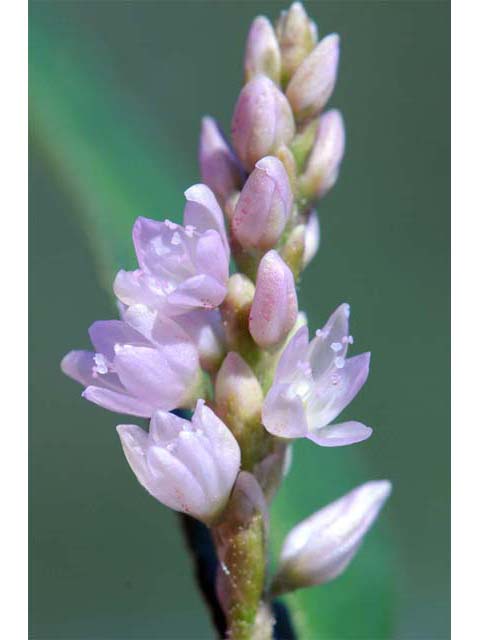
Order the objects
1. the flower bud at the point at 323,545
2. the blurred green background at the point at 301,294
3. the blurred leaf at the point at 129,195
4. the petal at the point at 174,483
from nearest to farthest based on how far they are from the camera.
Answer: the petal at the point at 174,483 < the flower bud at the point at 323,545 < the blurred leaf at the point at 129,195 < the blurred green background at the point at 301,294

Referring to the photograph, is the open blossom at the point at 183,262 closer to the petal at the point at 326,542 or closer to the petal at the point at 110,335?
the petal at the point at 110,335

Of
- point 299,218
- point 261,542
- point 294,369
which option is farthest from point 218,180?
point 261,542

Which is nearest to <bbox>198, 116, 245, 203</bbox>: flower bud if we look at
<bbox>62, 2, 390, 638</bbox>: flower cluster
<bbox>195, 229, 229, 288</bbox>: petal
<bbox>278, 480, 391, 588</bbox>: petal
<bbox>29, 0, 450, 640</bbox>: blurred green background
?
<bbox>62, 2, 390, 638</bbox>: flower cluster

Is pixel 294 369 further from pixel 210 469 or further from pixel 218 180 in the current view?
pixel 218 180

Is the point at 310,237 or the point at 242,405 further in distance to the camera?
the point at 310,237

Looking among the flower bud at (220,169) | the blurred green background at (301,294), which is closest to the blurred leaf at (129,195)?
the flower bud at (220,169)

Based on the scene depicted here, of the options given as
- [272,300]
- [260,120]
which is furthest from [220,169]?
[272,300]

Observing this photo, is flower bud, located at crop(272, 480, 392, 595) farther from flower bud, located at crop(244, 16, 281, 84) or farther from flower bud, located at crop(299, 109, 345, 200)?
flower bud, located at crop(244, 16, 281, 84)

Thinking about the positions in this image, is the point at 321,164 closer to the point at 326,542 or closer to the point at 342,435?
the point at 342,435
